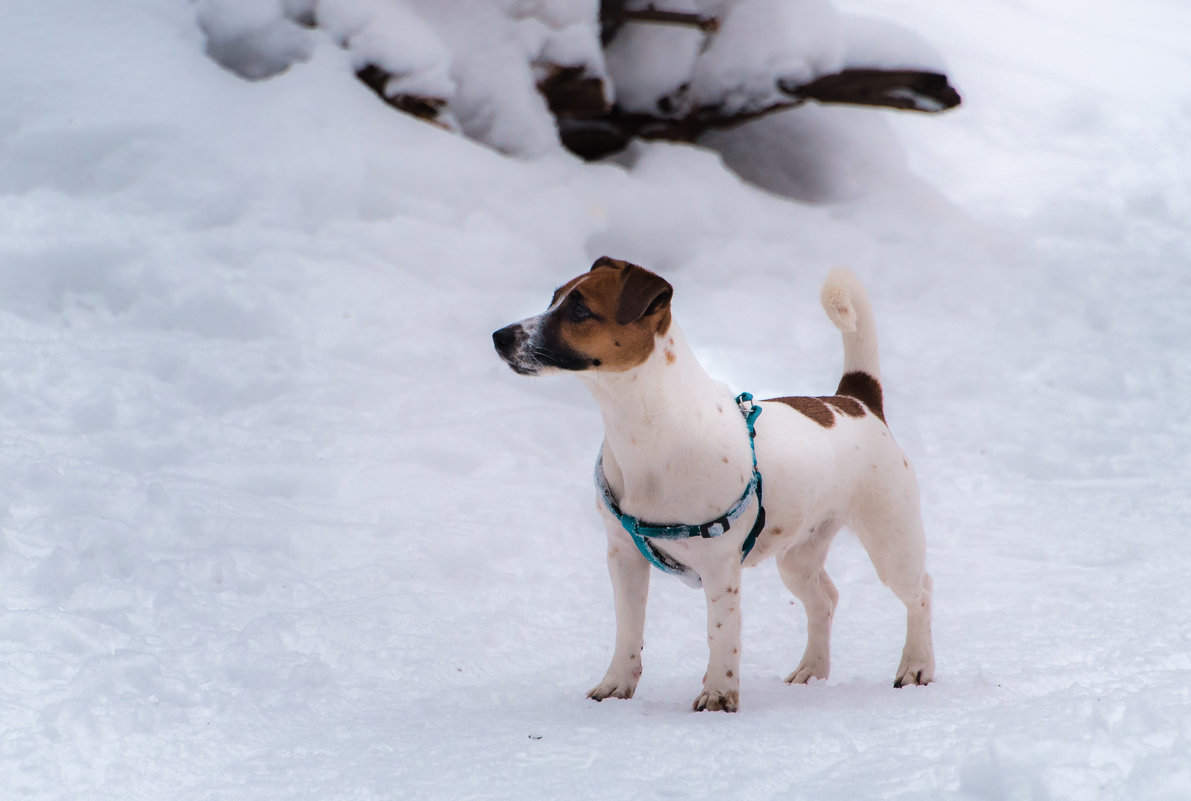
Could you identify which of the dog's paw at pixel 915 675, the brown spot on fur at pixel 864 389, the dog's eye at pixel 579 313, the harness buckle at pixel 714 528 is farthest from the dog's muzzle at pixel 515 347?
the dog's paw at pixel 915 675

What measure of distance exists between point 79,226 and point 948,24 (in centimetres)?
799

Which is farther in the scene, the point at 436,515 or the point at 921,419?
the point at 921,419

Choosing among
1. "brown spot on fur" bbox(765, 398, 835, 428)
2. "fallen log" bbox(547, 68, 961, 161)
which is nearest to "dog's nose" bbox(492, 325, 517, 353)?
"brown spot on fur" bbox(765, 398, 835, 428)

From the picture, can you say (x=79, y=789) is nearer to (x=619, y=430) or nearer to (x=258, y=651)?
(x=258, y=651)

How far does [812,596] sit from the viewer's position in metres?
3.88

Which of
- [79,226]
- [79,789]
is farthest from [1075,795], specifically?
[79,226]

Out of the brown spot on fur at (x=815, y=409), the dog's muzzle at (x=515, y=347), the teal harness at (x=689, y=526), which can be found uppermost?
the dog's muzzle at (x=515, y=347)

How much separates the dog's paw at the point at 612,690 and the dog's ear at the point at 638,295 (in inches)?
46.0

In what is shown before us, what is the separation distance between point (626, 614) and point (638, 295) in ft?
3.39

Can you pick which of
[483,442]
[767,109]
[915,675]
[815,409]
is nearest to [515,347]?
[815,409]

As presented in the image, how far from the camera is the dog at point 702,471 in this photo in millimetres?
3062

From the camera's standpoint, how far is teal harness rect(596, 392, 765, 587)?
10.4ft

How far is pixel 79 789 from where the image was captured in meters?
2.68

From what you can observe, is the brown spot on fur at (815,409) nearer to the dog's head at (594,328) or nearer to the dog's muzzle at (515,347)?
the dog's head at (594,328)
